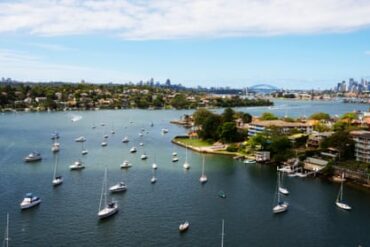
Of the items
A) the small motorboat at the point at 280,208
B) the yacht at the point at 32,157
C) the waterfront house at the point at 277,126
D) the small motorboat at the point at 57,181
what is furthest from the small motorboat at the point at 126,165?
the waterfront house at the point at 277,126

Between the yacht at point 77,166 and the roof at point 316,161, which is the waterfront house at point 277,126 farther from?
the yacht at point 77,166

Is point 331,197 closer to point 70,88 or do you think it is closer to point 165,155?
point 165,155

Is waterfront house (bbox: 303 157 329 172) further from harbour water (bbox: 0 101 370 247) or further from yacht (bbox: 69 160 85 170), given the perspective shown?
yacht (bbox: 69 160 85 170)

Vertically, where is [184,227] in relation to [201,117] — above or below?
below

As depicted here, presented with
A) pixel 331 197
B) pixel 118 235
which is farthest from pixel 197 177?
pixel 118 235

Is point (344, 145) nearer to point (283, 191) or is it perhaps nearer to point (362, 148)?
point (362, 148)

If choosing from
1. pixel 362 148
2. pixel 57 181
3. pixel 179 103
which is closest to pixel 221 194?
pixel 57 181
